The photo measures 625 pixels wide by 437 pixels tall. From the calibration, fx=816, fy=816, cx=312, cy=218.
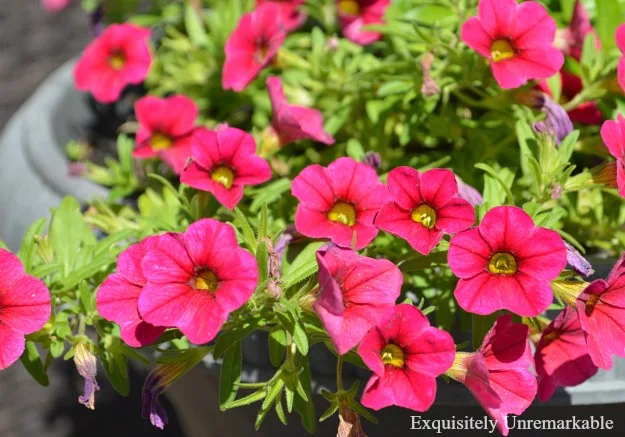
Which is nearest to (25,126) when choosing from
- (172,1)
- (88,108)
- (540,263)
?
(88,108)

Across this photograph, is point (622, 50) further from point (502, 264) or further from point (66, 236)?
point (66, 236)

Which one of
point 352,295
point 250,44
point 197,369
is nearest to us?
point 352,295

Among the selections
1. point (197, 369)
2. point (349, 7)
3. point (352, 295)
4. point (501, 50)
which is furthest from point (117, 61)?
point (352, 295)

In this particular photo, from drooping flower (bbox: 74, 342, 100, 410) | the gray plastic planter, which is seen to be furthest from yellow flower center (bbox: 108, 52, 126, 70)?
drooping flower (bbox: 74, 342, 100, 410)

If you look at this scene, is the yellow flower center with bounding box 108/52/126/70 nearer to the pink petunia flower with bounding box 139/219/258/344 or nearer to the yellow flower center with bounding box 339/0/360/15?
the yellow flower center with bounding box 339/0/360/15

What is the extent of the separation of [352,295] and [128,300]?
0.23 m

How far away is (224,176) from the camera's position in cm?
98

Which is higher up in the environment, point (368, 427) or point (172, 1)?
point (172, 1)

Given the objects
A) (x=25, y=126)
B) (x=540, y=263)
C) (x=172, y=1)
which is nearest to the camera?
(x=540, y=263)

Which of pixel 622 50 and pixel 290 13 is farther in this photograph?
pixel 290 13

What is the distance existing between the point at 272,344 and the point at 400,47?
578 millimetres

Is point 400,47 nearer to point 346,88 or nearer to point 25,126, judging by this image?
point 346,88

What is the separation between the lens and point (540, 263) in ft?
2.60

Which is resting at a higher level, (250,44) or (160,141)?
(250,44)
